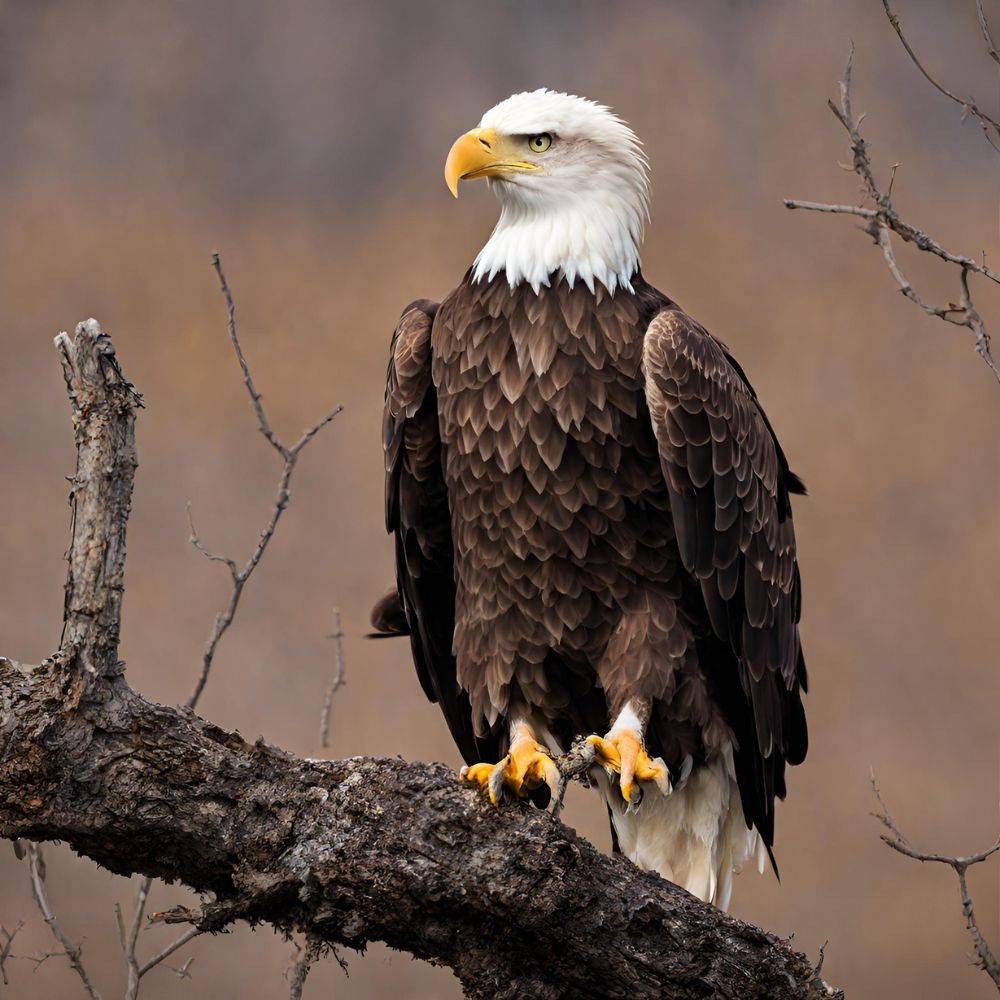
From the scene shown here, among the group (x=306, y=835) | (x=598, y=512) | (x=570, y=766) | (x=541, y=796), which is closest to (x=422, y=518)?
(x=598, y=512)

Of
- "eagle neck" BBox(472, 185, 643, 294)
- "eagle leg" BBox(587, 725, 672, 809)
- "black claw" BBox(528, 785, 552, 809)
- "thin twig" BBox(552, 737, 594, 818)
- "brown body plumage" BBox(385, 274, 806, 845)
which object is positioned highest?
"eagle neck" BBox(472, 185, 643, 294)

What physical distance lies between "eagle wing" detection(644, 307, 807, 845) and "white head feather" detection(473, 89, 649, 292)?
23cm

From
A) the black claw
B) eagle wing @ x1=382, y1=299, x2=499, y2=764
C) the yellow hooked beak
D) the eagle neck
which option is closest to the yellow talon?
the black claw

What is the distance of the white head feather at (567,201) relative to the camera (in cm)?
309

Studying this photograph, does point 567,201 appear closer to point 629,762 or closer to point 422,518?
point 422,518

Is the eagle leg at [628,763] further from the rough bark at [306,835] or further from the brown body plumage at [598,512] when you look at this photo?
the rough bark at [306,835]

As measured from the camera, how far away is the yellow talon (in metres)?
2.79

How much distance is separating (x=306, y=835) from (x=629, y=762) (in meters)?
0.89

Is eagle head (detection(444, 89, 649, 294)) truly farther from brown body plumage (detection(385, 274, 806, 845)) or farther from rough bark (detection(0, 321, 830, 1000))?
rough bark (detection(0, 321, 830, 1000))

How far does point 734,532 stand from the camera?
3.10 meters

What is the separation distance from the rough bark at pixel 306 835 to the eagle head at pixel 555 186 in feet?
4.31

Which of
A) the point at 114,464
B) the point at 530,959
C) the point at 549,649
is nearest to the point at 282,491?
the point at 549,649

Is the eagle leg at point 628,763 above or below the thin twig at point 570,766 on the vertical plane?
above

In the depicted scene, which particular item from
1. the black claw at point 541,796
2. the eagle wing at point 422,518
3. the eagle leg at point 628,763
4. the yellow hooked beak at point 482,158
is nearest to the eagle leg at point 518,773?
the eagle leg at point 628,763
